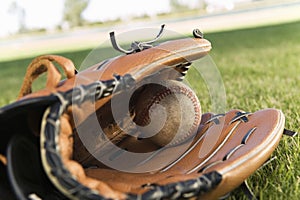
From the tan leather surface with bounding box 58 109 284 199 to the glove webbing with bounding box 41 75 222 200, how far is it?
0.05 metres

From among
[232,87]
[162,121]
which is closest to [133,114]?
[162,121]

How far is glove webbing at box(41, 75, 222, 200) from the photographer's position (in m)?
1.47

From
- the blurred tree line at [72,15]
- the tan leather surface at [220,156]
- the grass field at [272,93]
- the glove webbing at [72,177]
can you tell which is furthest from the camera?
the blurred tree line at [72,15]

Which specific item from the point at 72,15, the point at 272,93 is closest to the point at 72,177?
the point at 272,93

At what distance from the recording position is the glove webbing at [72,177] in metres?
1.47

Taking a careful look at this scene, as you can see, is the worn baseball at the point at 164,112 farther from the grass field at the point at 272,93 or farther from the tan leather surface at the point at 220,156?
the grass field at the point at 272,93

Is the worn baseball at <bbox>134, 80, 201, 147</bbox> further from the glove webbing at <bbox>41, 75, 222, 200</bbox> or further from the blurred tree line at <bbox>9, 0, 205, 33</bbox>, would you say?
the blurred tree line at <bbox>9, 0, 205, 33</bbox>

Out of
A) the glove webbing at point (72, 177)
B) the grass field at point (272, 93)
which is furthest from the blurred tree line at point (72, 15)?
the glove webbing at point (72, 177)

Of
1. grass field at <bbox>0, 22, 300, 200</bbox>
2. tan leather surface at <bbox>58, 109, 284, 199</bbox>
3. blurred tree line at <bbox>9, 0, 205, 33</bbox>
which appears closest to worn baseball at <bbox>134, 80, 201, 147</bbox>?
tan leather surface at <bbox>58, 109, 284, 199</bbox>

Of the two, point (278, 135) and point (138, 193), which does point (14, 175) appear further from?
point (278, 135)

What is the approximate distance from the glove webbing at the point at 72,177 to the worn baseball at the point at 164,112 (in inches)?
17.8

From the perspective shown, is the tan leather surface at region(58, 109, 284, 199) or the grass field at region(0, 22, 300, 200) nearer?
the tan leather surface at region(58, 109, 284, 199)

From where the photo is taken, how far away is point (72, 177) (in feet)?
4.84

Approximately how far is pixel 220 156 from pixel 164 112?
35 centimetres
